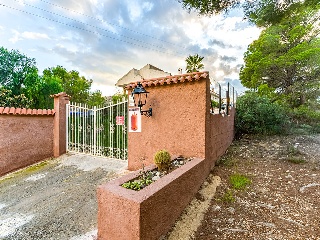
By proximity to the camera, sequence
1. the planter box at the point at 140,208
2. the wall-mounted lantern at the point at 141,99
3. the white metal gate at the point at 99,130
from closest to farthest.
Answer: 1. the planter box at the point at 140,208
2. the wall-mounted lantern at the point at 141,99
3. the white metal gate at the point at 99,130

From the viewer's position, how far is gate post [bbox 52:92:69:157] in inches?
293

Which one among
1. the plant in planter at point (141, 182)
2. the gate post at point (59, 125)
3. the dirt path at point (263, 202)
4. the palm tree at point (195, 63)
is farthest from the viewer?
the palm tree at point (195, 63)

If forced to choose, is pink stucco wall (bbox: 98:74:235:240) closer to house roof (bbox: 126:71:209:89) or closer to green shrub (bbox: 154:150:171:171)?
house roof (bbox: 126:71:209:89)

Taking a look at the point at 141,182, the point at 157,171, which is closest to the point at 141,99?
the point at 157,171

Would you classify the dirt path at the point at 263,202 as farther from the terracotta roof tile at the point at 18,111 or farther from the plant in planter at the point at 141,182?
the terracotta roof tile at the point at 18,111

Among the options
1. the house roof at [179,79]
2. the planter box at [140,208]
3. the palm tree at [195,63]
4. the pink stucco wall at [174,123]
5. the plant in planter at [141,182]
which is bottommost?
the planter box at [140,208]

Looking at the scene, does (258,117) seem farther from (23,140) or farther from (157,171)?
(23,140)

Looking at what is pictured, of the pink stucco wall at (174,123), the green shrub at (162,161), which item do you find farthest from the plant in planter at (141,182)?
the pink stucco wall at (174,123)

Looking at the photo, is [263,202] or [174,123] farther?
[174,123]

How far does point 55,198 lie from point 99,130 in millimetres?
2923

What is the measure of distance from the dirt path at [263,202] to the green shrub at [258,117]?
10.7ft

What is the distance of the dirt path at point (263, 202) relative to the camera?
3104mm

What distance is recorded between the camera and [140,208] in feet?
7.67

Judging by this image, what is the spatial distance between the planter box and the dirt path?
0.36 meters
